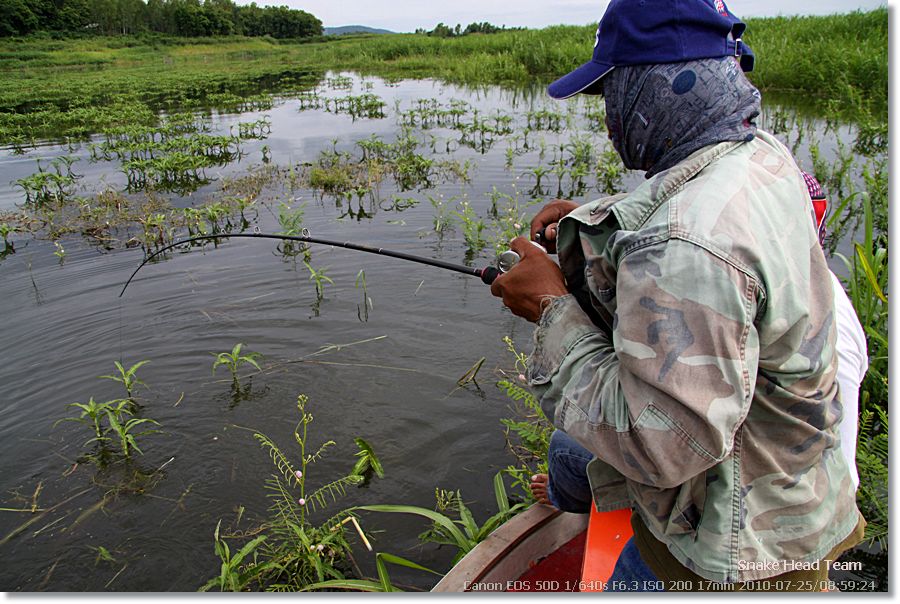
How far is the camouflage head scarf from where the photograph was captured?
1540 millimetres

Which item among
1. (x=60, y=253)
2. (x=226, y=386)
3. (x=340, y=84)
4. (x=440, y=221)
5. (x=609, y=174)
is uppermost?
(x=340, y=84)

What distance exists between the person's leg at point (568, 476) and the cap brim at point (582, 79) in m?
1.20

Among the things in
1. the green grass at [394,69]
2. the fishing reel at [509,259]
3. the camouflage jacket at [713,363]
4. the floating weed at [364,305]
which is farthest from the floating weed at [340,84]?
the camouflage jacket at [713,363]

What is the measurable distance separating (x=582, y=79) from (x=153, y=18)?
256 feet

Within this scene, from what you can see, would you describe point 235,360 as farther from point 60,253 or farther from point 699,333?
point 699,333

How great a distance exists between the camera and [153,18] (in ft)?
217

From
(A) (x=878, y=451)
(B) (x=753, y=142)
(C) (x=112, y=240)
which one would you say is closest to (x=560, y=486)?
(B) (x=753, y=142)

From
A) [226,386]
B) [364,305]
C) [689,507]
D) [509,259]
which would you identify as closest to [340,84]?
[364,305]

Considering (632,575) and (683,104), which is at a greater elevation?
(683,104)

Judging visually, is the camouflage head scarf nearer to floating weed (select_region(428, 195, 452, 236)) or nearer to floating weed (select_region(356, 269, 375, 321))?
floating weed (select_region(356, 269, 375, 321))

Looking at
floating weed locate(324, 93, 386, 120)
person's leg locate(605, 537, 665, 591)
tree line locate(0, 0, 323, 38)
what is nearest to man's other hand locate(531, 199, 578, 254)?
person's leg locate(605, 537, 665, 591)

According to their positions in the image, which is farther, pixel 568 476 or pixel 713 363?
pixel 568 476

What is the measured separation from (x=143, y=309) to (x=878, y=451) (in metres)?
5.48

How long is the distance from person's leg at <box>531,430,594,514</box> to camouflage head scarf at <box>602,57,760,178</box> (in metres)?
1.11
